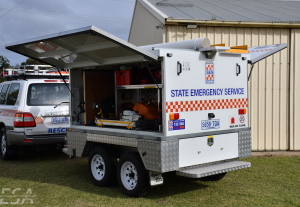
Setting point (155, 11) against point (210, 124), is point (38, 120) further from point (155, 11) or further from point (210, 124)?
point (210, 124)

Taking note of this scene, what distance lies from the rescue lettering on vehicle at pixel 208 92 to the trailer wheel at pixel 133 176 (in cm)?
119

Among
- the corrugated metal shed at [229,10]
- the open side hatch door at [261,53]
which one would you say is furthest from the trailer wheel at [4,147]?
the open side hatch door at [261,53]

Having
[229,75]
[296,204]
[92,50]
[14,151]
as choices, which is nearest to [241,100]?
[229,75]

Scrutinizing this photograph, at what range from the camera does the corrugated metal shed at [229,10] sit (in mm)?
10852

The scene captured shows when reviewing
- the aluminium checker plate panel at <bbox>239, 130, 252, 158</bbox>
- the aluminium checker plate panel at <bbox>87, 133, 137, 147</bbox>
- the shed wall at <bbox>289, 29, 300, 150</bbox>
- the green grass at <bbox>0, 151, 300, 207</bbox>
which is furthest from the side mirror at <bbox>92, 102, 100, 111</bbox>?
the shed wall at <bbox>289, 29, 300, 150</bbox>

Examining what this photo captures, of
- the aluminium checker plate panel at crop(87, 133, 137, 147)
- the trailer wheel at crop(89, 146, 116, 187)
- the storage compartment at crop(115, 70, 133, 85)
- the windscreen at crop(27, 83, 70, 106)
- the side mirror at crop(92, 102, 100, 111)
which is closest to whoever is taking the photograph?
the aluminium checker plate panel at crop(87, 133, 137, 147)

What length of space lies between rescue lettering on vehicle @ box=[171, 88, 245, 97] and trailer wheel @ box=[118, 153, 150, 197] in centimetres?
119

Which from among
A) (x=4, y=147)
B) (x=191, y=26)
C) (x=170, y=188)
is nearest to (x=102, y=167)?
(x=170, y=188)

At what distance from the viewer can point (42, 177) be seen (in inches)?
314

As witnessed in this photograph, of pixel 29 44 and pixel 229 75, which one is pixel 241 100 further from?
pixel 29 44

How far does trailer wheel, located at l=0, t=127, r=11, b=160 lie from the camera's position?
31.3 feet

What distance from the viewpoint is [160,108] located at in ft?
22.1

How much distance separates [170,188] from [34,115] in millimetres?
3822

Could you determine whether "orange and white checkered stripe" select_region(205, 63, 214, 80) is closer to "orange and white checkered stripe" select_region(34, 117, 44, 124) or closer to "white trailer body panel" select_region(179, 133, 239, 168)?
"white trailer body panel" select_region(179, 133, 239, 168)
